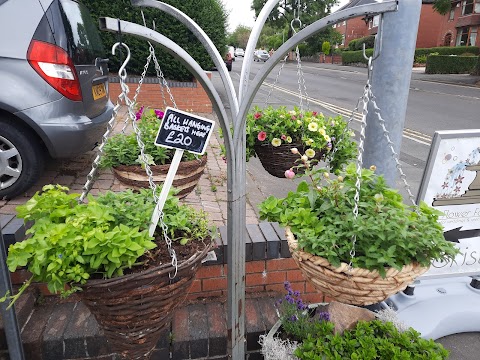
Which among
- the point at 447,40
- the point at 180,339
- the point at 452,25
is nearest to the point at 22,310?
the point at 180,339

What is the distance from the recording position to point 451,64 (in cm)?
2323

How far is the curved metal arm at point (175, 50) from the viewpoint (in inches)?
42.1

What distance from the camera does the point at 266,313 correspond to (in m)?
2.13

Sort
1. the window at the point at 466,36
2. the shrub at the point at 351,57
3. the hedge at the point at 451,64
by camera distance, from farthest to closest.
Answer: the shrub at the point at 351,57, the window at the point at 466,36, the hedge at the point at 451,64

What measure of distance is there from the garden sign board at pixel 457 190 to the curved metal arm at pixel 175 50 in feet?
4.57

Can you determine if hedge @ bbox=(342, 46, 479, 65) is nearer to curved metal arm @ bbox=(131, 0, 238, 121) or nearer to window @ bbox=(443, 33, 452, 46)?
window @ bbox=(443, 33, 452, 46)

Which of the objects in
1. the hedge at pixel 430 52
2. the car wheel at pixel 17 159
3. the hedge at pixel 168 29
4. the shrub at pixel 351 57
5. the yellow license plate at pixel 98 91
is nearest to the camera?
the car wheel at pixel 17 159

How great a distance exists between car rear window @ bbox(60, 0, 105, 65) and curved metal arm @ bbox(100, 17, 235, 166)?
2.37 m

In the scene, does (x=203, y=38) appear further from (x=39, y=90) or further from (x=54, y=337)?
(x=39, y=90)

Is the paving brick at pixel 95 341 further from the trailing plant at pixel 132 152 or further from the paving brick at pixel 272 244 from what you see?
the paving brick at pixel 272 244

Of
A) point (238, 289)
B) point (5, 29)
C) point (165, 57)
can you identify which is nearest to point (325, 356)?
point (238, 289)

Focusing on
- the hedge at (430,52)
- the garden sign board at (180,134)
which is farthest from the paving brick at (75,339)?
the hedge at (430,52)

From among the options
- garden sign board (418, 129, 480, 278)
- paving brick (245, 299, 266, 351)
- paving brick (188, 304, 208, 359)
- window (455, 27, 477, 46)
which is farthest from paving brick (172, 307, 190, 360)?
window (455, 27, 477, 46)

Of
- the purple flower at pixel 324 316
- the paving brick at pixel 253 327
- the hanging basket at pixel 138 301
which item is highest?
the hanging basket at pixel 138 301
